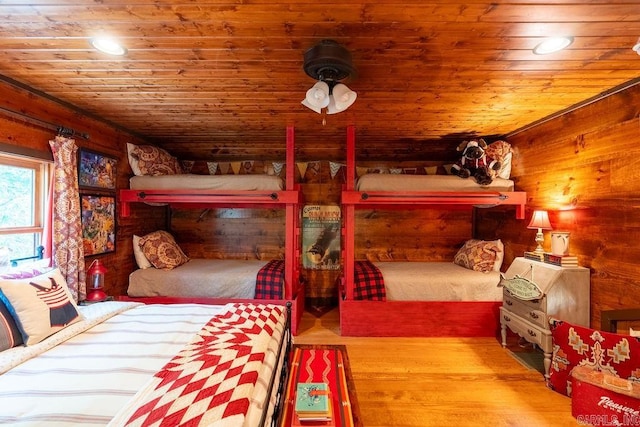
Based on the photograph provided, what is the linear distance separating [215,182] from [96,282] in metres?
1.46

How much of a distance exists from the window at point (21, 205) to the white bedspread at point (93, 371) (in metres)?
0.99

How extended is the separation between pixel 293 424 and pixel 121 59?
2366 mm

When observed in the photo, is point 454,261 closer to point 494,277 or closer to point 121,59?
point 494,277

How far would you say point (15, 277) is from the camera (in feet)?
5.75

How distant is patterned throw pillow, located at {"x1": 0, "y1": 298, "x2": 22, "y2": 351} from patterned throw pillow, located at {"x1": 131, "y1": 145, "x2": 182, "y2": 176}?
80.5 inches

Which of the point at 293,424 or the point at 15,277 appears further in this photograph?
the point at 15,277

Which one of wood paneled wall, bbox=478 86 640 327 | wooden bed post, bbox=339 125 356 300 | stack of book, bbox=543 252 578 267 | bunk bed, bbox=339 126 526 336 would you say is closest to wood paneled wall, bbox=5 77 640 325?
wood paneled wall, bbox=478 86 640 327

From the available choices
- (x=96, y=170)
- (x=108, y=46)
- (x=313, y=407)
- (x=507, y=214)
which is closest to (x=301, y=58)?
(x=108, y=46)

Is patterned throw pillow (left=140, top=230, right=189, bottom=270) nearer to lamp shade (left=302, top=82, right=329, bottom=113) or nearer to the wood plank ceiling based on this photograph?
the wood plank ceiling

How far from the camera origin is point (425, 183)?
121 inches

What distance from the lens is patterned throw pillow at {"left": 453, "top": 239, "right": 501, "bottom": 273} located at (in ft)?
10.9

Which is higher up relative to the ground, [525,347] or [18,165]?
[18,165]

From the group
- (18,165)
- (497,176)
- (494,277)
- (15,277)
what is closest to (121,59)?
(18,165)

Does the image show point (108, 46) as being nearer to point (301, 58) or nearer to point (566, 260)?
point (301, 58)
